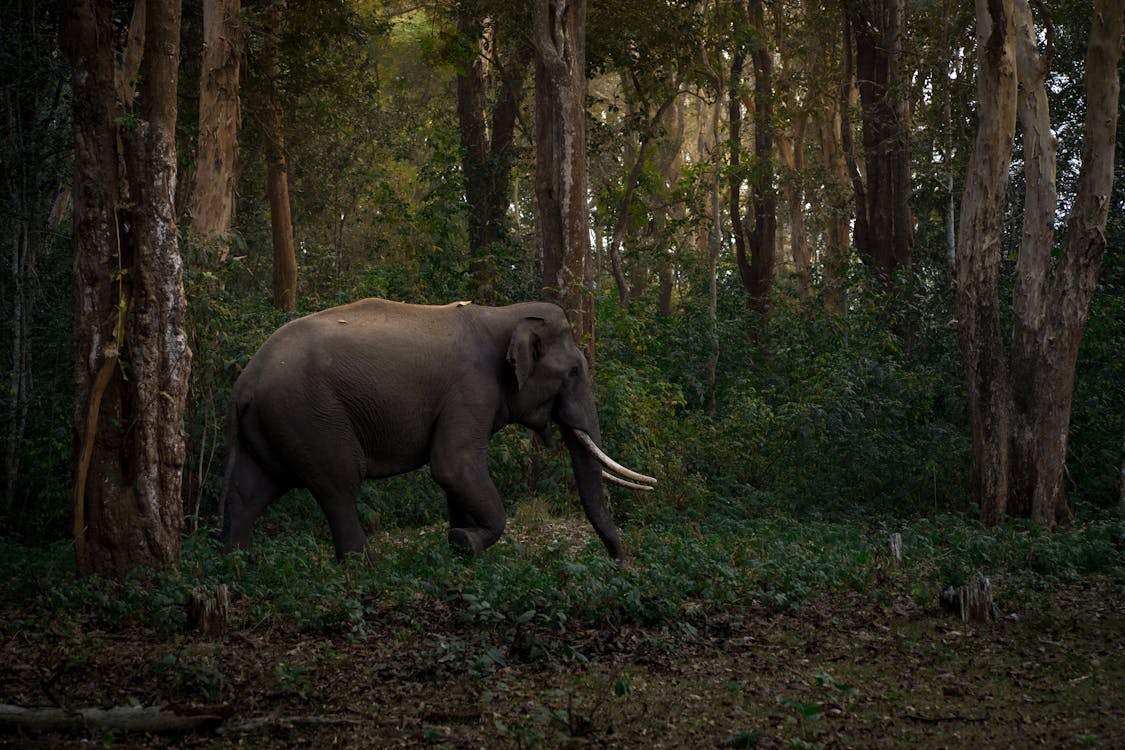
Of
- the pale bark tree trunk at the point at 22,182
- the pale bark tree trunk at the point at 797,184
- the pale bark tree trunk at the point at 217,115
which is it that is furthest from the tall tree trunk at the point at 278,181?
the pale bark tree trunk at the point at 797,184

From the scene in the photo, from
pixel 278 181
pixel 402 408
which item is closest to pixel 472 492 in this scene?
pixel 402 408

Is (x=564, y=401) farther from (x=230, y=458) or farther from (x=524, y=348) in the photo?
(x=230, y=458)

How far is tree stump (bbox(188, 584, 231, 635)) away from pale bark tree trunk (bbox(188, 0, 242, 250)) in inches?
374

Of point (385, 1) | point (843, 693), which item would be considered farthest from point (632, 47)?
point (843, 693)

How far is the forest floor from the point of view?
228 inches

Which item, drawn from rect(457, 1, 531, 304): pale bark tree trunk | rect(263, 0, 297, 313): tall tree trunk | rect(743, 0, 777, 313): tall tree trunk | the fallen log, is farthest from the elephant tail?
rect(743, 0, 777, 313): tall tree trunk

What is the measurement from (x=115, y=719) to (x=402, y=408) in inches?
208

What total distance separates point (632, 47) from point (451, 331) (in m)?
11.3

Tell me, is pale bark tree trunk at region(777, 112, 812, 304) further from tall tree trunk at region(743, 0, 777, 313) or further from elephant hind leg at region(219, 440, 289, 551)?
elephant hind leg at region(219, 440, 289, 551)

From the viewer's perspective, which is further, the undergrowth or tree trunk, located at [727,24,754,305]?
tree trunk, located at [727,24,754,305]

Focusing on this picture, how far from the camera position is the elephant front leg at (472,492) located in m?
10.4

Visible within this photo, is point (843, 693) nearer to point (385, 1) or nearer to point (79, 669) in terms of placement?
point (79, 669)

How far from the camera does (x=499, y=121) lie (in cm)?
2180

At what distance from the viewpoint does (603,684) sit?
6.68m
